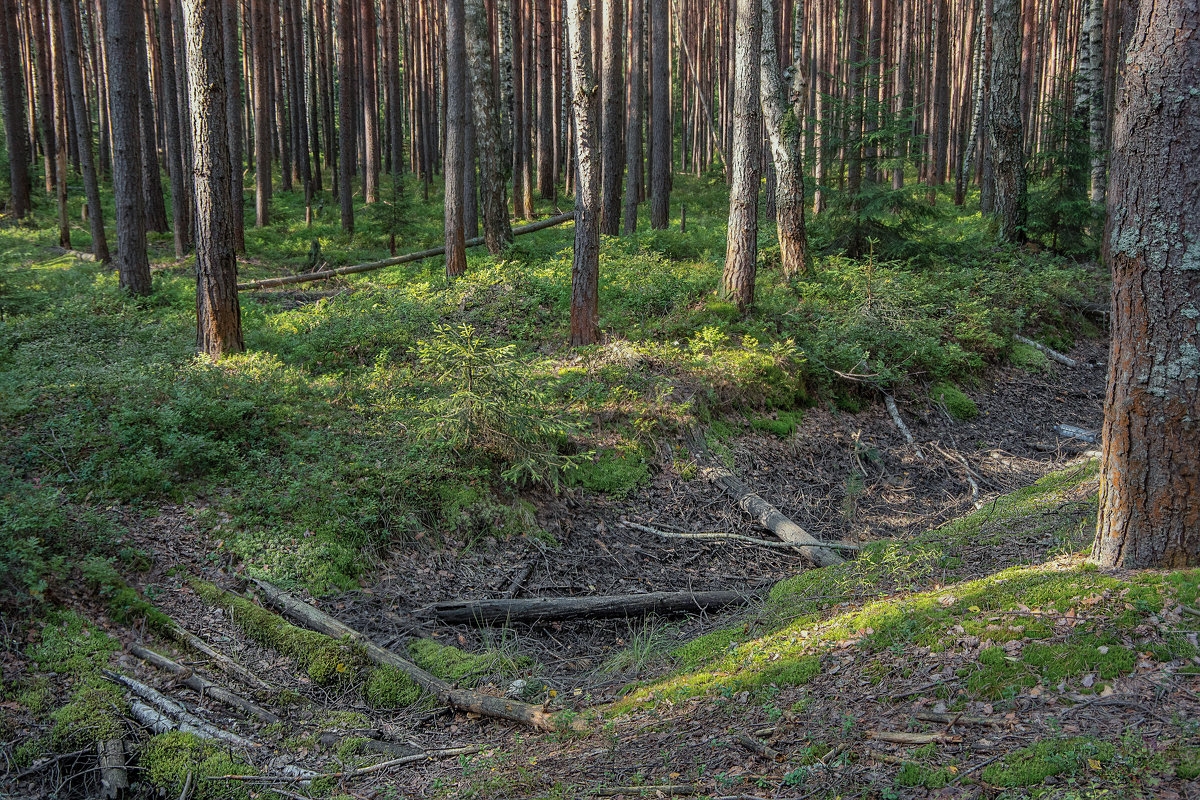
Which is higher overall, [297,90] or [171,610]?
[297,90]

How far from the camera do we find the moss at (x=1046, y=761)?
265 cm

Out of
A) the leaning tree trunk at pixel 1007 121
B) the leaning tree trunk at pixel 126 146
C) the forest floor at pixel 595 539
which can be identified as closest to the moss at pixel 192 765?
the forest floor at pixel 595 539

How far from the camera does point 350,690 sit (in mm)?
4738

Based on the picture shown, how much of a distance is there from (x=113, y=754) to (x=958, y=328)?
11565mm

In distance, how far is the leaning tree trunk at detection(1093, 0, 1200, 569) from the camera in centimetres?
344

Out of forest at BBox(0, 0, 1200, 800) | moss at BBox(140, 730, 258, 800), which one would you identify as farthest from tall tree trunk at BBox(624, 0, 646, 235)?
moss at BBox(140, 730, 258, 800)

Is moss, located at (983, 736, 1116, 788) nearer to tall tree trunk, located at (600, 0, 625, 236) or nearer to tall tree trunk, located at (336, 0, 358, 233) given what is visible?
tall tree trunk, located at (600, 0, 625, 236)

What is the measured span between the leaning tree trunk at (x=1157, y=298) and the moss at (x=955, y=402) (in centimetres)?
663

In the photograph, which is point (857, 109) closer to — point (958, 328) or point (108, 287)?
point (958, 328)

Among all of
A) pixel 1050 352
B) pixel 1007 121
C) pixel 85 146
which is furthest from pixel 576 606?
pixel 85 146

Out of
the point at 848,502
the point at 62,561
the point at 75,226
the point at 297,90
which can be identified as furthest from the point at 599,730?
the point at 297,90

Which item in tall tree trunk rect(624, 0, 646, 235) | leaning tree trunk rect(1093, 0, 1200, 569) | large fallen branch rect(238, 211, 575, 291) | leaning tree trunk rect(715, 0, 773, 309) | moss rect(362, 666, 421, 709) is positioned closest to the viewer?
leaning tree trunk rect(1093, 0, 1200, 569)

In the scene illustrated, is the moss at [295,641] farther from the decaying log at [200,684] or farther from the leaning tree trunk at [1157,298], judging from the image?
the leaning tree trunk at [1157,298]

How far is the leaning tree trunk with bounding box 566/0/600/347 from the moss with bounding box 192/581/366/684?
5612 millimetres
